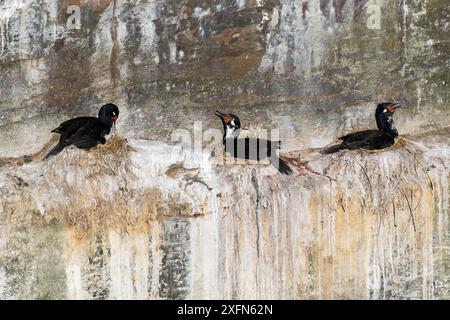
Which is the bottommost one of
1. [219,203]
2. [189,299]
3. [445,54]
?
[189,299]

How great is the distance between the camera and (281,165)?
14867 mm

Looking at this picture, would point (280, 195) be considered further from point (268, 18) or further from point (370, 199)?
point (268, 18)

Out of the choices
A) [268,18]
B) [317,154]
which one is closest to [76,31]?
[268,18]

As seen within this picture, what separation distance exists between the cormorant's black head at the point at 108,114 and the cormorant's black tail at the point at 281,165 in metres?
2.05

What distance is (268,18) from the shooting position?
1673 cm

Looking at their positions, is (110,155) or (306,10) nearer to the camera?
(110,155)

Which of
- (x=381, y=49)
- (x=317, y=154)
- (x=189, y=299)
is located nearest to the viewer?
(x=189, y=299)

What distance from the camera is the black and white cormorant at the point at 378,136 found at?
1491 cm

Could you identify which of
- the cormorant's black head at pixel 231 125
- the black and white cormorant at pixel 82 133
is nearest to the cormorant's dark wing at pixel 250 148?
the cormorant's black head at pixel 231 125

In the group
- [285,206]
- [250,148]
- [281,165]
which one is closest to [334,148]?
[281,165]

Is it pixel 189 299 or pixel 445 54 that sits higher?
pixel 445 54

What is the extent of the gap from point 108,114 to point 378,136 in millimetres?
3298

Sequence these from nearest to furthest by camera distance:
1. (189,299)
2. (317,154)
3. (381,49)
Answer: (189,299), (317,154), (381,49)

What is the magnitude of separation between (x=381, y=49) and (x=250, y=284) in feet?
12.8
